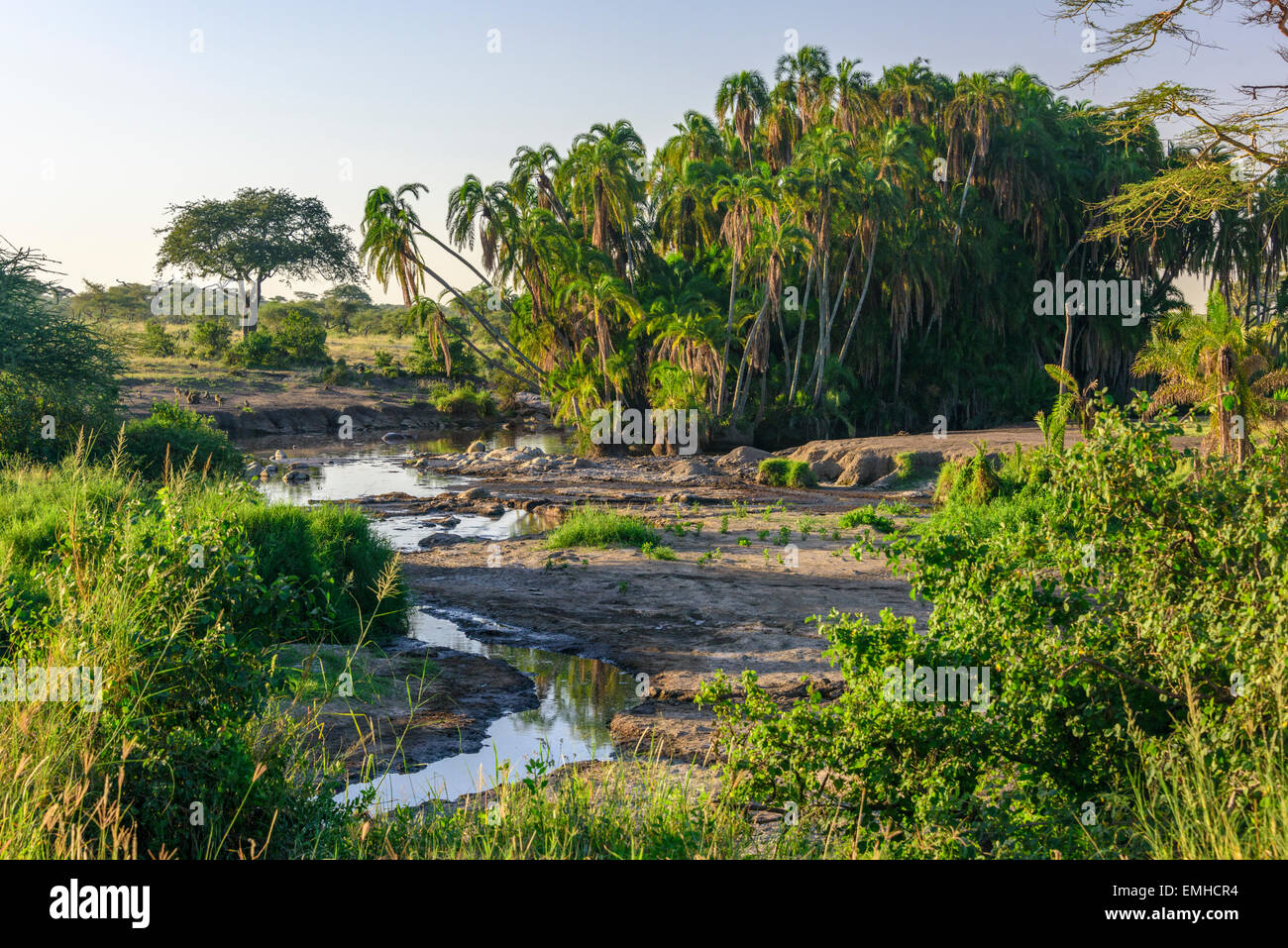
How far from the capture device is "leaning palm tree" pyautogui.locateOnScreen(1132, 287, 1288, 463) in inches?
706

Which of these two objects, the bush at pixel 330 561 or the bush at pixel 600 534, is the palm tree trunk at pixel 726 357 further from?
the bush at pixel 330 561

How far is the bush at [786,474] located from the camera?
26344 millimetres

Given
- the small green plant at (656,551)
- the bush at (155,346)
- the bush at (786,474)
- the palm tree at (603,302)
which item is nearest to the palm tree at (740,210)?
the palm tree at (603,302)

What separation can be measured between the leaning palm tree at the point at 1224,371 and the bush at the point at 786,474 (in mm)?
9218

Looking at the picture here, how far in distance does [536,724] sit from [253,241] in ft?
205

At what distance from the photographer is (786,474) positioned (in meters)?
26.7

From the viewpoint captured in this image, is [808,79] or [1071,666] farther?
[808,79]

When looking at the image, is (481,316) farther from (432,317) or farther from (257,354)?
(257,354)

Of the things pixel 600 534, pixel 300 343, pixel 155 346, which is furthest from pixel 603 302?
pixel 155 346

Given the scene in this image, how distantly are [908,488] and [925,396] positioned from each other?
17.0 meters

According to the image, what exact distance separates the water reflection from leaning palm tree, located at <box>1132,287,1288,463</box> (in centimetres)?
1301

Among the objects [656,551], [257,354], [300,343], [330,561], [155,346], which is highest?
[300,343]
